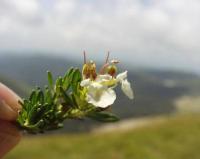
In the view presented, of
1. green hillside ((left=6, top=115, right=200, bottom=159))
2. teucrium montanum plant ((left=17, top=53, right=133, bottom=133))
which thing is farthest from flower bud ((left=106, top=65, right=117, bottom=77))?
green hillside ((left=6, top=115, right=200, bottom=159))

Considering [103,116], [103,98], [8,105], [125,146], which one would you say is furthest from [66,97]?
[125,146]

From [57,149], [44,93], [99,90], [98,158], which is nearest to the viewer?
[99,90]

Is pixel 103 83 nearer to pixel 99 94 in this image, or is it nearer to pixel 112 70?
pixel 99 94

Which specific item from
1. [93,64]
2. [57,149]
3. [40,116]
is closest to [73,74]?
[93,64]

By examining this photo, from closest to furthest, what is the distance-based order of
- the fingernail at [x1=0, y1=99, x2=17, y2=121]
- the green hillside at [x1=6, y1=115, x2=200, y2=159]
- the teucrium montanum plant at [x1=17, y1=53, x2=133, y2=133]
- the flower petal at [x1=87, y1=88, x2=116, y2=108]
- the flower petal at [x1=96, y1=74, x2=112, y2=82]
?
1. the flower petal at [x1=87, y1=88, x2=116, y2=108]
2. the flower petal at [x1=96, y1=74, x2=112, y2=82]
3. the teucrium montanum plant at [x1=17, y1=53, x2=133, y2=133]
4. the fingernail at [x1=0, y1=99, x2=17, y2=121]
5. the green hillside at [x1=6, y1=115, x2=200, y2=159]

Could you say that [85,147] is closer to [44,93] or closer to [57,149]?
[57,149]

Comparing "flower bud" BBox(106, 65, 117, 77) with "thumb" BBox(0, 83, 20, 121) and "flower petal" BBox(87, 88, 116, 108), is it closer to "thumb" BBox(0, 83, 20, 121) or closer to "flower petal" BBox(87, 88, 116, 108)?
"flower petal" BBox(87, 88, 116, 108)

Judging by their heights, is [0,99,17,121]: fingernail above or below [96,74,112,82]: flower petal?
above
